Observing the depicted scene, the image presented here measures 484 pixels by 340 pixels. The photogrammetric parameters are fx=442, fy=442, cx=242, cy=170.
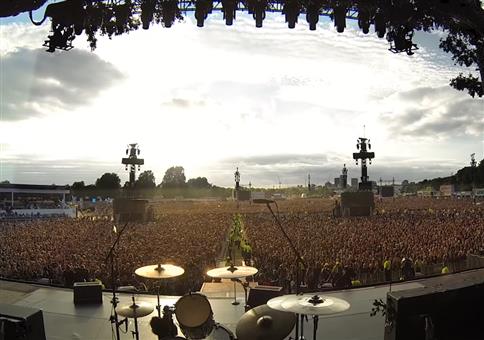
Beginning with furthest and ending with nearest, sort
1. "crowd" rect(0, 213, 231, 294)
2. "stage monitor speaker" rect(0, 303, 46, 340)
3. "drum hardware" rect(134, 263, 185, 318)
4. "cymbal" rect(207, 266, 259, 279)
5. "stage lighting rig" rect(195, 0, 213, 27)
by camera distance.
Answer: "crowd" rect(0, 213, 231, 294) < "stage lighting rig" rect(195, 0, 213, 27) < "cymbal" rect(207, 266, 259, 279) < "drum hardware" rect(134, 263, 185, 318) < "stage monitor speaker" rect(0, 303, 46, 340)

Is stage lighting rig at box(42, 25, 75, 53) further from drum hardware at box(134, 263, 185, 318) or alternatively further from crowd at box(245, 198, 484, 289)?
crowd at box(245, 198, 484, 289)

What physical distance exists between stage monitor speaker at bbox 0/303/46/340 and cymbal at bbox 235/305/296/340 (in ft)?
9.98

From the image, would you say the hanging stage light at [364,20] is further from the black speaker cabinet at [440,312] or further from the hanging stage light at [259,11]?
the black speaker cabinet at [440,312]

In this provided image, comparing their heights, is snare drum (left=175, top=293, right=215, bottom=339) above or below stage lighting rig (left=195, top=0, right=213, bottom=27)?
below

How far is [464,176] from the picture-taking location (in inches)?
4461

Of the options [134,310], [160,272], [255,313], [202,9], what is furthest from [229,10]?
[255,313]

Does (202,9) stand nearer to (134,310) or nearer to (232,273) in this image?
(232,273)

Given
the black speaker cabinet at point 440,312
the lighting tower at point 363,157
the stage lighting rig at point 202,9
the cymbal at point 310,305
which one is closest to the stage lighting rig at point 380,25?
the stage lighting rig at point 202,9

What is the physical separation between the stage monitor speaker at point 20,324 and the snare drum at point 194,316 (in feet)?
6.82

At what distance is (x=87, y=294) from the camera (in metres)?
11.2

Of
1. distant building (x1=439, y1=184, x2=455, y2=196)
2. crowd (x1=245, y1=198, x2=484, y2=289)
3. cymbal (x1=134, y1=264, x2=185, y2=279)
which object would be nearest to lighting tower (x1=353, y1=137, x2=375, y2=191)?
crowd (x1=245, y1=198, x2=484, y2=289)

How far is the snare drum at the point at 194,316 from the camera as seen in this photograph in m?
6.55

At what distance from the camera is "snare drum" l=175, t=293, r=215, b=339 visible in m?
6.55

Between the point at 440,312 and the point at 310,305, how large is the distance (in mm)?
2564
